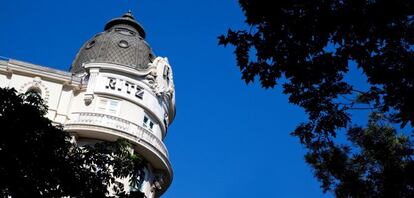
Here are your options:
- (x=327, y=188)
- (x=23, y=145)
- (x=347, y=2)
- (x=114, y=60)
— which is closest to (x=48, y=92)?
(x=114, y=60)

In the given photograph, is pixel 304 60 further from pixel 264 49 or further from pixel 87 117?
pixel 87 117

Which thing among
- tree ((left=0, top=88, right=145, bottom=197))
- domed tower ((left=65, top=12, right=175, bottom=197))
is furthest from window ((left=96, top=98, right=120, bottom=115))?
tree ((left=0, top=88, right=145, bottom=197))

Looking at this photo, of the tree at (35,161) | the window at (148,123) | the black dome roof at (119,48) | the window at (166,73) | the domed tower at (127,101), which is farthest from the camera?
the window at (166,73)

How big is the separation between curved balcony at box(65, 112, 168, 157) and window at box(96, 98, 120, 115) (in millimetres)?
1249

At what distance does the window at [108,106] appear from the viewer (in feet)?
139

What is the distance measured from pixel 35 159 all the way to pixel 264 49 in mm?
6006

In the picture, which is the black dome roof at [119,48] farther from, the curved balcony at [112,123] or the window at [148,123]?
the curved balcony at [112,123]

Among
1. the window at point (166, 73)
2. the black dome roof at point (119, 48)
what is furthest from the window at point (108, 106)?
the window at point (166, 73)

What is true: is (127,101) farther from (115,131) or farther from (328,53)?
(328,53)

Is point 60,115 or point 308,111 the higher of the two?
point 60,115

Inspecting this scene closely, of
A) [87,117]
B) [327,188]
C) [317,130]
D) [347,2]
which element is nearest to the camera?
[347,2]

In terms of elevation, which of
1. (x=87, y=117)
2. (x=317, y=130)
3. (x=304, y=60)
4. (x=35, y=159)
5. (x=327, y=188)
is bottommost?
(x=35, y=159)

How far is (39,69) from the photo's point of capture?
42.4 metres

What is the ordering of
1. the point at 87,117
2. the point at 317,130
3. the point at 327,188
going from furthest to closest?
1. the point at 87,117
2. the point at 327,188
3. the point at 317,130
